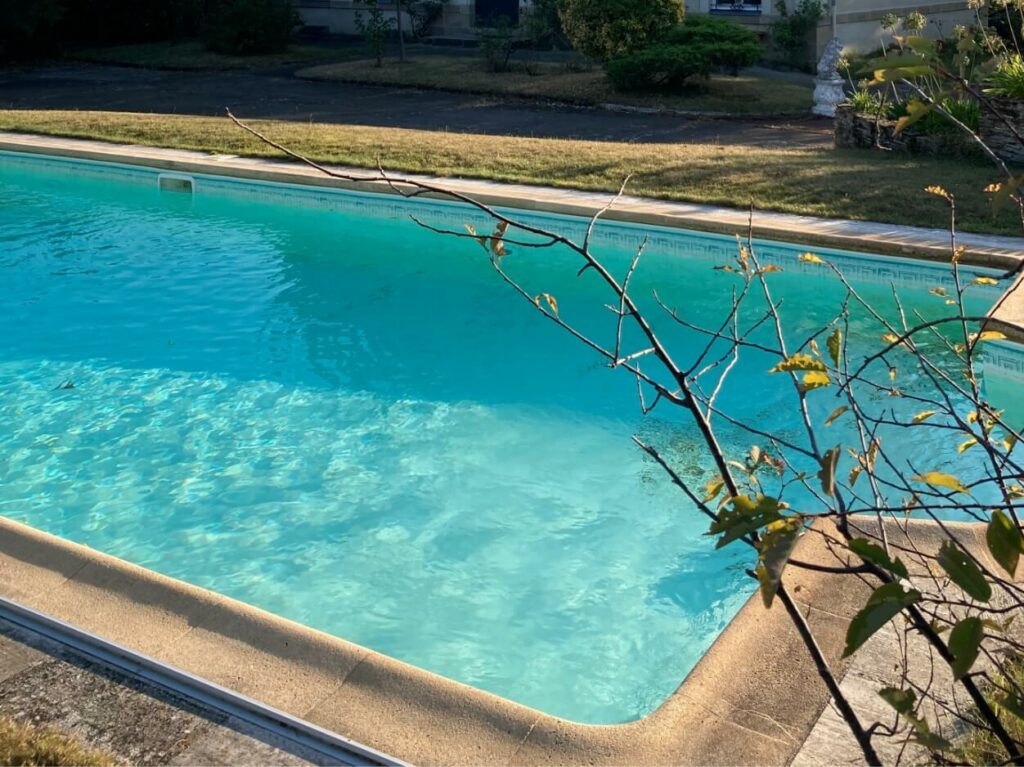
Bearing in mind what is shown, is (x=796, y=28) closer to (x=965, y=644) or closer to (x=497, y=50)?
(x=497, y=50)

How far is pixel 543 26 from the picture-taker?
78.9 feet

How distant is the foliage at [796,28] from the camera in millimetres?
21797

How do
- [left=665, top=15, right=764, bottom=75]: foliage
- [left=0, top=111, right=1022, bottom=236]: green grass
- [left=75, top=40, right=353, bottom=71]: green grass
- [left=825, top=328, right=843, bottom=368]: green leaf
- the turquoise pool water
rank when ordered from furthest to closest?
[left=75, top=40, right=353, bottom=71]: green grass, [left=665, top=15, right=764, bottom=75]: foliage, [left=0, top=111, right=1022, bottom=236]: green grass, the turquoise pool water, [left=825, top=328, right=843, bottom=368]: green leaf

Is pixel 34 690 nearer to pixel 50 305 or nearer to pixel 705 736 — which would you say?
pixel 705 736

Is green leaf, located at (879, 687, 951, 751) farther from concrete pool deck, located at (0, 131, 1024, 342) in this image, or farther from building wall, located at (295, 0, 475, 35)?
building wall, located at (295, 0, 475, 35)

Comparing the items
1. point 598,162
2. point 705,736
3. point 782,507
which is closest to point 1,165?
point 598,162

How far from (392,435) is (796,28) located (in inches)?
694

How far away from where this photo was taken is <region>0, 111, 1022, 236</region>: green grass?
11031 mm

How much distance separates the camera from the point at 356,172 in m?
13.3

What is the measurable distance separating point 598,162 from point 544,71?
9.73 meters

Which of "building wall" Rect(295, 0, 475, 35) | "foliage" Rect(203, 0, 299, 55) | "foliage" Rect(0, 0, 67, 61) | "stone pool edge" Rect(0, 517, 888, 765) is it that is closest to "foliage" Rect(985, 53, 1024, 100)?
"stone pool edge" Rect(0, 517, 888, 765)

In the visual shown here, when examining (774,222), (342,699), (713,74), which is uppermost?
(713,74)

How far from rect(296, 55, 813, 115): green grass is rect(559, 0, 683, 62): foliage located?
2.48ft

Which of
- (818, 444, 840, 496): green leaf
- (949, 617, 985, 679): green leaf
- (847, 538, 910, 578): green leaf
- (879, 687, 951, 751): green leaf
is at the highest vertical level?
(818, 444, 840, 496): green leaf
